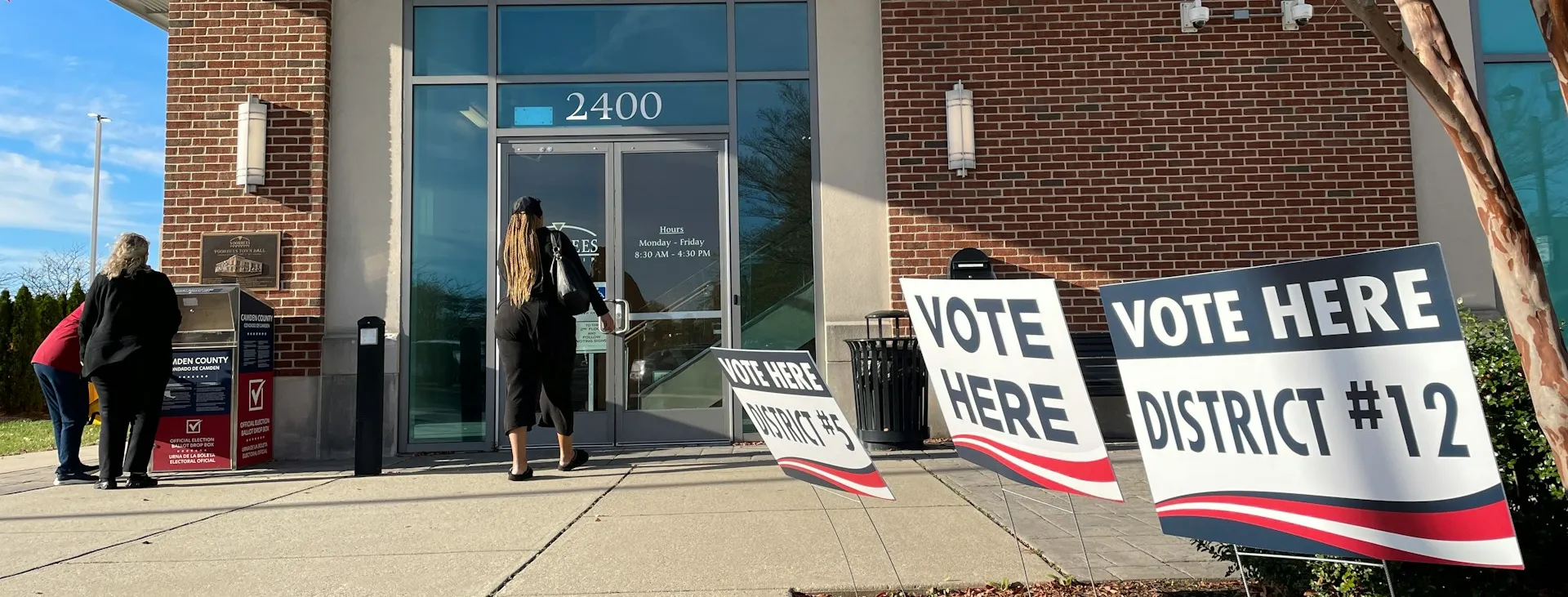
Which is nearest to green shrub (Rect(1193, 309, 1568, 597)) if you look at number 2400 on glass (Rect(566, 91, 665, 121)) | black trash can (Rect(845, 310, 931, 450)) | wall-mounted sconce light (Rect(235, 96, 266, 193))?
black trash can (Rect(845, 310, 931, 450))

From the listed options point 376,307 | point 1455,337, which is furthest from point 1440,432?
point 376,307

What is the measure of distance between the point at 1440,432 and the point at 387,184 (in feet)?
24.0

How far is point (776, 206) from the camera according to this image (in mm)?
7520

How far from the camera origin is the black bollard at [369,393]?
5.90m

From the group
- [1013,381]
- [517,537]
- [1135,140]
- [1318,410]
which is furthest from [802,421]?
[1135,140]

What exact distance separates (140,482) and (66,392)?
3.37ft

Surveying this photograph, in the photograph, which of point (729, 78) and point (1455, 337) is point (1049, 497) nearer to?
point (1455, 337)

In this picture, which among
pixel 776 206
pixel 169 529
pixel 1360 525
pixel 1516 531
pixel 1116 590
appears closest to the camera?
pixel 1360 525

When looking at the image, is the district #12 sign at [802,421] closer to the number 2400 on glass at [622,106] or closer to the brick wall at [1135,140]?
the brick wall at [1135,140]

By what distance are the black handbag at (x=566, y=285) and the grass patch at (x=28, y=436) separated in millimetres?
5302

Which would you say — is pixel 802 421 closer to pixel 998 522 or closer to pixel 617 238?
pixel 998 522

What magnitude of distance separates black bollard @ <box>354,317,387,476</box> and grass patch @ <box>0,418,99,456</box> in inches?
151

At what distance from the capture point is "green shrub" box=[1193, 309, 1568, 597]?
2.29m

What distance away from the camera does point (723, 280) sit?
24.3ft
